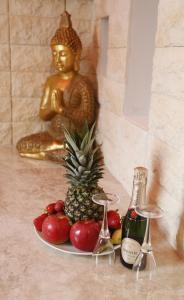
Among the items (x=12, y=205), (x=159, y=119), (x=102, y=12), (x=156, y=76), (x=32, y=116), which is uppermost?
(x=102, y=12)

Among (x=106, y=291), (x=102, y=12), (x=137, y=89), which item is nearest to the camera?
(x=106, y=291)

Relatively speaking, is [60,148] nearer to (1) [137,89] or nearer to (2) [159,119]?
(1) [137,89]

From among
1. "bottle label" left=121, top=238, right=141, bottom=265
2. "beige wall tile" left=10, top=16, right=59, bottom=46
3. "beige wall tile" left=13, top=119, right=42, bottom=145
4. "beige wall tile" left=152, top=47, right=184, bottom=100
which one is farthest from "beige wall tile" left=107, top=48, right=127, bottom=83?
"bottle label" left=121, top=238, right=141, bottom=265

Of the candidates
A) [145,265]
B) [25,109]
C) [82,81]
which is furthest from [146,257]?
[25,109]

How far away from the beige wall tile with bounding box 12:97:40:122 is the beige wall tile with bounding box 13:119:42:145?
2cm

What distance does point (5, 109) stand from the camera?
1.58m

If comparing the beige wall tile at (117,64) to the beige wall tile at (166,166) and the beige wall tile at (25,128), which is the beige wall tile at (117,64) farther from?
the beige wall tile at (25,128)

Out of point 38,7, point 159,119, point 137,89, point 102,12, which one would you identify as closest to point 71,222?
point 159,119

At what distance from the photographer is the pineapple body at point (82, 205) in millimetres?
752

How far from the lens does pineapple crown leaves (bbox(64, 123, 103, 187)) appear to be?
0.74 m

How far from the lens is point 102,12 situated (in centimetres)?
133

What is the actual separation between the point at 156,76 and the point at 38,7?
0.88 meters

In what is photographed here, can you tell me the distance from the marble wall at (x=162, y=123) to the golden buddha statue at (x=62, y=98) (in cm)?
24

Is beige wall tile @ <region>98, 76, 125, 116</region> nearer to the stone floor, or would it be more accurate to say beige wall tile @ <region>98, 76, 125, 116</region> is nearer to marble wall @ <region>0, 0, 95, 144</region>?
marble wall @ <region>0, 0, 95, 144</region>
